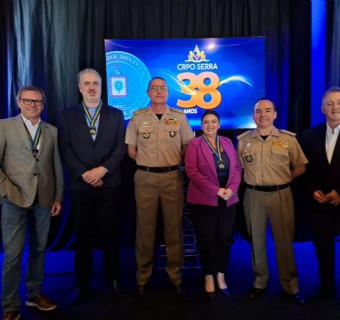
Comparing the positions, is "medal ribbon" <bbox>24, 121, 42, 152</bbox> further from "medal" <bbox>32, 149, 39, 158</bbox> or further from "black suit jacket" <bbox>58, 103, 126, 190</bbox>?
"black suit jacket" <bbox>58, 103, 126, 190</bbox>

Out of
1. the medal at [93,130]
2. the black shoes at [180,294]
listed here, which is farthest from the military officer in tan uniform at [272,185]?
the medal at [93,130]

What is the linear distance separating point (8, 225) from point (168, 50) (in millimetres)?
2310

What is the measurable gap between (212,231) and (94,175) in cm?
102

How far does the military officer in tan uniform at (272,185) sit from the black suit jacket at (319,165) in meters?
0.09

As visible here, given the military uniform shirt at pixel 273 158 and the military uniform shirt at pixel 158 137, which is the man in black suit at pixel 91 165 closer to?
the military uniform shirt at pixel 158 137

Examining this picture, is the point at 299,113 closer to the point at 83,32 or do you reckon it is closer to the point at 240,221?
the point at 240,221

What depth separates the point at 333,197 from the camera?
2797 millimetres

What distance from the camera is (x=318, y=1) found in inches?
154

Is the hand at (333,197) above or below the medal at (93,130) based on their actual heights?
below

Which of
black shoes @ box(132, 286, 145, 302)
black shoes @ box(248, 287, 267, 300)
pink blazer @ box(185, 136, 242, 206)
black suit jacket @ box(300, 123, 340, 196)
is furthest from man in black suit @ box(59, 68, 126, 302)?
black suit jacket @ box(300, 123, 340, 196)

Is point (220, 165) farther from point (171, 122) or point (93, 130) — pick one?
point (93, 130)

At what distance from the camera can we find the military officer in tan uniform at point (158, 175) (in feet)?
9.63

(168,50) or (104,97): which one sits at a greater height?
(168,50)

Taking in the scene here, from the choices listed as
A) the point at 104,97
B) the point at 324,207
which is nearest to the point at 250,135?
the point at 324,207
